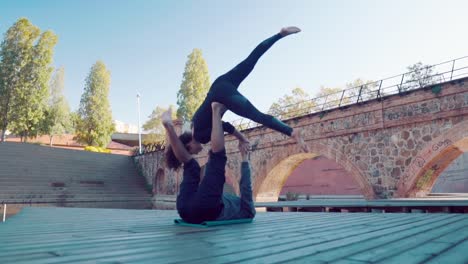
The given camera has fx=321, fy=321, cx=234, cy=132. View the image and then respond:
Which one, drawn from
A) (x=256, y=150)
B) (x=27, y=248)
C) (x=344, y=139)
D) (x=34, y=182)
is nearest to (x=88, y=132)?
(x=34, y=182)

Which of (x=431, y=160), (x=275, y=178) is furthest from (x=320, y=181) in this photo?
(x=431, y=160)

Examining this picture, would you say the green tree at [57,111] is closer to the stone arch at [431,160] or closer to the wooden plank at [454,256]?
the stone arch at [431,160]

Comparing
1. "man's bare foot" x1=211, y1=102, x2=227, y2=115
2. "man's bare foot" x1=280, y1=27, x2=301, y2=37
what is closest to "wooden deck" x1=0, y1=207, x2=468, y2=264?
"man's bare foot" x1=211, y1=102, x2=227, y2=115

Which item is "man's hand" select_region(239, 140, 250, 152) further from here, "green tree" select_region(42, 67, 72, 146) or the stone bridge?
"green tree" select_region(42, 67, 72, 146)

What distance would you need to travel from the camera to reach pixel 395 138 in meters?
8.94

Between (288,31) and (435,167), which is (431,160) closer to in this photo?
(435,167)

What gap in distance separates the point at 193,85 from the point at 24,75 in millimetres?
12607

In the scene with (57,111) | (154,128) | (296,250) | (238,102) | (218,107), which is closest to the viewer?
(296,250)

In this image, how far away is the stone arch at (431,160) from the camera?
776 cm

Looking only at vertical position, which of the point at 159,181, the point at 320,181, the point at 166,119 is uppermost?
the point at 166,119

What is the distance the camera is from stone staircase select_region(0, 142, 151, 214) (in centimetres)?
1520

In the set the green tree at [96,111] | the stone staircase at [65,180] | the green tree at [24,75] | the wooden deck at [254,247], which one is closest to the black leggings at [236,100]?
the wooden deck at [254,247]

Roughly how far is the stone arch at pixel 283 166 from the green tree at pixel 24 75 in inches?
787

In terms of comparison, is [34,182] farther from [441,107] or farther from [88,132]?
[441,107]
